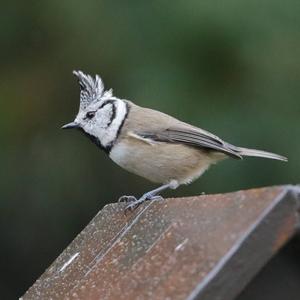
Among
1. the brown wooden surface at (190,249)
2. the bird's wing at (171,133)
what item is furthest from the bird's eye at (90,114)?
the brown wooden surface at (190,249)

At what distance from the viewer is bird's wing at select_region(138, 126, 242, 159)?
12.2 feet

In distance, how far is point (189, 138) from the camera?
375 cm

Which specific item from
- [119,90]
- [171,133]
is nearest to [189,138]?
[171,133]

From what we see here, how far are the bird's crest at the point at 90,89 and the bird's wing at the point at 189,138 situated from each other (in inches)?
9.1

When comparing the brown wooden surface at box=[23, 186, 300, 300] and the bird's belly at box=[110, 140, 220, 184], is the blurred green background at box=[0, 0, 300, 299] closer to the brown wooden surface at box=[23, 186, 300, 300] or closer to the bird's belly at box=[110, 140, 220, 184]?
the bird's belly at box=[110, 140, 220, 184]

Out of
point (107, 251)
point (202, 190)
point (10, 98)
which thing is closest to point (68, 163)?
point (10, 98)

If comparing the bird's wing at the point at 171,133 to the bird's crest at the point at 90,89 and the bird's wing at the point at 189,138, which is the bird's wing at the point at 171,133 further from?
the bird's crest at the point at 90,89

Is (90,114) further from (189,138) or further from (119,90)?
(119,90)

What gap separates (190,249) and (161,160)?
5.98 feet

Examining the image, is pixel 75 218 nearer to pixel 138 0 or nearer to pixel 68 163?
pixel 68 163

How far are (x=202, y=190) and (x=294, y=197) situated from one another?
3244 millimetres

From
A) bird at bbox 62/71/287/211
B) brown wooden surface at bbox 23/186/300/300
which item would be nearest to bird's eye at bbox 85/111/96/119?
bird at bbox 62/71/287/211

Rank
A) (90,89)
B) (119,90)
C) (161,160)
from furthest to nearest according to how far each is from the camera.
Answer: (119,90), (161,160), (90,89)

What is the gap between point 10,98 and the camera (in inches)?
221
